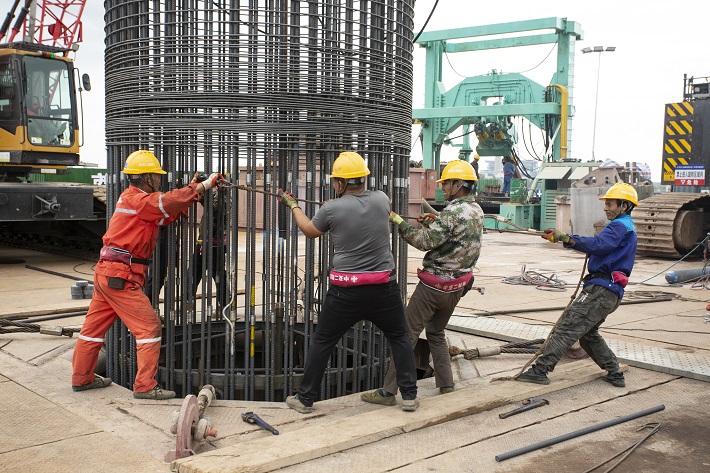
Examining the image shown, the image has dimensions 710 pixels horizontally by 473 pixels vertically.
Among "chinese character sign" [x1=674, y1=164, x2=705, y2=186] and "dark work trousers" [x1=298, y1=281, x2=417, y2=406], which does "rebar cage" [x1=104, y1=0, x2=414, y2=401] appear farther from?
"chinese character sign" [x1=674, y1=164, x2=705, y2=186]

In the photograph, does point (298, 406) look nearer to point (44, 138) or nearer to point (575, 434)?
point (575, 434)

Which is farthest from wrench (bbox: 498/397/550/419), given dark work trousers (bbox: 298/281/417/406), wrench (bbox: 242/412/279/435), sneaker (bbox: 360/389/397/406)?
wrench (bbox: 242/412/279/435)

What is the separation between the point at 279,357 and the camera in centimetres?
598

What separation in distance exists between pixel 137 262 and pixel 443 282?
225cm

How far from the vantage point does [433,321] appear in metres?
5.79

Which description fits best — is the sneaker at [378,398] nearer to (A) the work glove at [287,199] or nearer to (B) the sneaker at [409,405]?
(B) the sneaker at [409,405]

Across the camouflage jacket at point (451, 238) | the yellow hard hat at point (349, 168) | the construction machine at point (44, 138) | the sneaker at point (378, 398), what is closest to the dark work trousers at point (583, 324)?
the camouflage jacket at point (451, 238)

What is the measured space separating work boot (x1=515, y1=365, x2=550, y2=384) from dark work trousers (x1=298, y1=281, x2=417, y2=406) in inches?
47.6

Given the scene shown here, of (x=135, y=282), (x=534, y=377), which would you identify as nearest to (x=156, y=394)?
(x=135, y=282)

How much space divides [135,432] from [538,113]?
26.4 metres

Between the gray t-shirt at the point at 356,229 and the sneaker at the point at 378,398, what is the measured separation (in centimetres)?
99

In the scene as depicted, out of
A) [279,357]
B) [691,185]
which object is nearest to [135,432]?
[279,357]

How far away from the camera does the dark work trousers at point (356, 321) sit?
5059 mm

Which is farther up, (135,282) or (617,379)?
(135,282)
